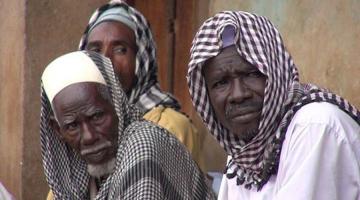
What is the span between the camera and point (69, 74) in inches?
148

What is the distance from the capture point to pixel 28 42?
19.4 ft

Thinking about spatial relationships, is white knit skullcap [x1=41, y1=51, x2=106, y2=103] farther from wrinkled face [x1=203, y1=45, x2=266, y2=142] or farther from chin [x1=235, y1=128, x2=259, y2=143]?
chin [x1=235, y1=128, x2=259, y2=143]

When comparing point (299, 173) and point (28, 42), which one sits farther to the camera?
point (28, 42)

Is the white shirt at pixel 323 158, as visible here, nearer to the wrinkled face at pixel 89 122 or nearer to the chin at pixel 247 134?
the chin at pixel 247 134

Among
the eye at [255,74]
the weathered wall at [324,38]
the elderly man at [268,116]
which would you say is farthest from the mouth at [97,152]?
the weathered wall at [324,38]

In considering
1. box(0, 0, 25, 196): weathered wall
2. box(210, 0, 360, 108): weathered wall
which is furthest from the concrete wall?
box(210, 0, 360, 108): weathered wall

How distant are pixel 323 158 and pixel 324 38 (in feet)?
6.81

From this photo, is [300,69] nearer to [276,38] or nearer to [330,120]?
[276,38]

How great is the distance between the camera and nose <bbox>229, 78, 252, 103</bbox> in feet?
10.3

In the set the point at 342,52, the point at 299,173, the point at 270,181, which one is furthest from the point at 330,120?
the point at 342,52

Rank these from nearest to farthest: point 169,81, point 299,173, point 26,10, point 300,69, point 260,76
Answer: point 299,173, point 260,76, point 300,69, point 26,10, point 169,81

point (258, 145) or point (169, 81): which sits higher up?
point (258, 145)

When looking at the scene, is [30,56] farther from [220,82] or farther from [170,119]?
[220,82]

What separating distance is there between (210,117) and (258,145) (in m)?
0.27
